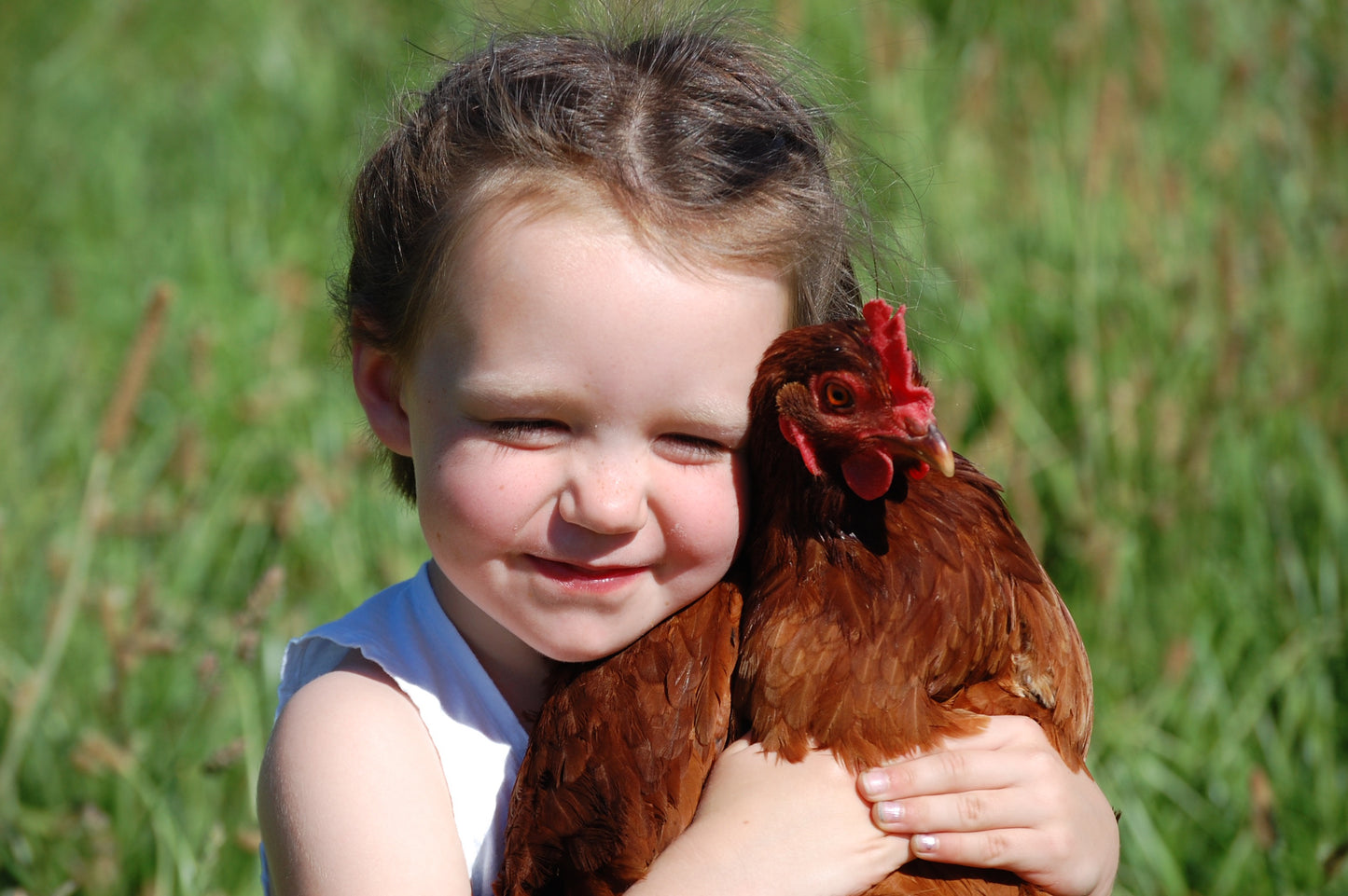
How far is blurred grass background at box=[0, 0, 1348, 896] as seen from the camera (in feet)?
7.72

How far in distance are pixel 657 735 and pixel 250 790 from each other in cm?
122

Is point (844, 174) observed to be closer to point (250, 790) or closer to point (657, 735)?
point (657, 735)

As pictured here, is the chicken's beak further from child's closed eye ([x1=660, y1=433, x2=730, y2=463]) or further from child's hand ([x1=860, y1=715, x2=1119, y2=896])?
child's hand ([x1=860, y1=715, x2=1119, y2=896])

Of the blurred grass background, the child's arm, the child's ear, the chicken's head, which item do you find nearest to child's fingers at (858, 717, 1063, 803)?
the chicken's head

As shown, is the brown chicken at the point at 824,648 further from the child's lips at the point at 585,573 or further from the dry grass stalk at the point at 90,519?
the dry grass stalk at the point at 90,519

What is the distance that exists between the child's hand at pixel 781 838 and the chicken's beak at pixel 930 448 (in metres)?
0.36

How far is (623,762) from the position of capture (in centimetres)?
137

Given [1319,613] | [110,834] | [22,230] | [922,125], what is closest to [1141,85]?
[922,125]

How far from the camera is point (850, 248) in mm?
1636

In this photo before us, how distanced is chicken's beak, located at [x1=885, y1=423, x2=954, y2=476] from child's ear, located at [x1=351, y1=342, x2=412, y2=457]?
0.66 meters

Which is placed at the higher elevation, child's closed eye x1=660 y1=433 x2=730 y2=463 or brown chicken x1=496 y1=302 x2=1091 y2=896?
child's closed eye x1=660 y1=433 x2=730 y2=463

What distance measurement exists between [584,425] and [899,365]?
1.20 ft

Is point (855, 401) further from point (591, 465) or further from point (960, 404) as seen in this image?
point (960, 404)

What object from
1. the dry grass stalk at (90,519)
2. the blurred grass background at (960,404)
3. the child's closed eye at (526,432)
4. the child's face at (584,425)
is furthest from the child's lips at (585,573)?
the dry grass stalk at (90,519)
